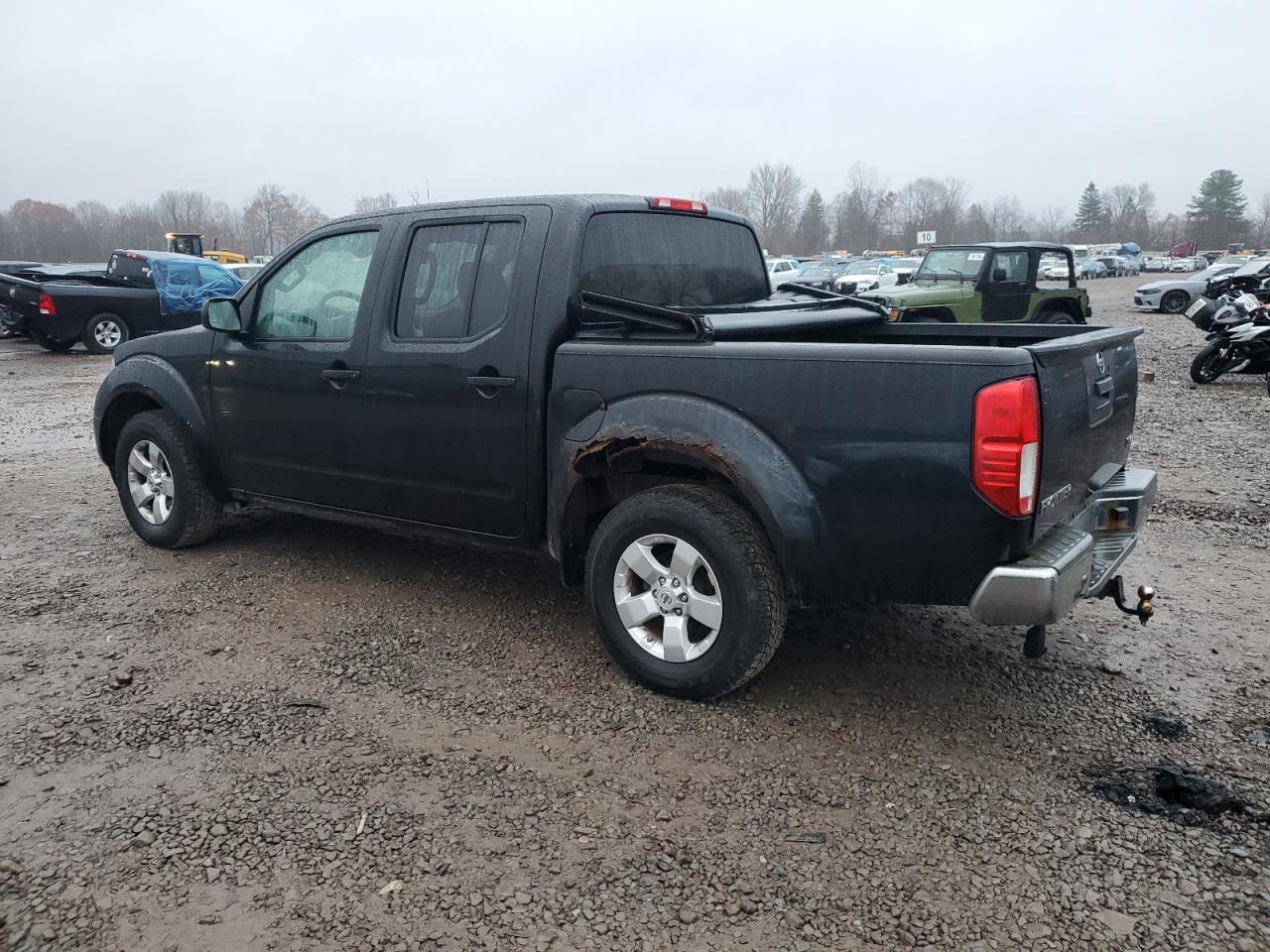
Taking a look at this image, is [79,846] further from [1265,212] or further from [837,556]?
[1265,212]

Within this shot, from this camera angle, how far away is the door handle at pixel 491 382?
401cm

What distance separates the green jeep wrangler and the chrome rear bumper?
10020 mm

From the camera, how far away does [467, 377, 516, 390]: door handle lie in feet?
13.2

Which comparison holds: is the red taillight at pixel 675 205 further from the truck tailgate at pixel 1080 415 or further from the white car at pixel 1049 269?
the white car at pixel 1049 269

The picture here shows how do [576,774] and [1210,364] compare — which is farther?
[1210,364]

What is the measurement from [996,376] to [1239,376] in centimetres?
1205

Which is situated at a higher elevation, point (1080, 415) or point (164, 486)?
point (1080, 415)

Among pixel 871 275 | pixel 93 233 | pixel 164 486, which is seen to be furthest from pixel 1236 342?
pixel 93 233

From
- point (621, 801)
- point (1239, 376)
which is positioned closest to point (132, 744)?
point (621, 801)

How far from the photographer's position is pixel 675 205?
454cm

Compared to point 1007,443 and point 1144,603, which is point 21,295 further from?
point 1144,603

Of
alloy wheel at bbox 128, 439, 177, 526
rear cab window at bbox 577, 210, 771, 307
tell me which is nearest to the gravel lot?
alloy wheel at bbox 128, 439, 177, 526

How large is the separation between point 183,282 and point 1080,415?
17.5 metres

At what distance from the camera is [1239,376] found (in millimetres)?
12805
